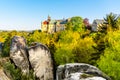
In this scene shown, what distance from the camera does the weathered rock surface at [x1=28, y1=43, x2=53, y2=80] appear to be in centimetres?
5291

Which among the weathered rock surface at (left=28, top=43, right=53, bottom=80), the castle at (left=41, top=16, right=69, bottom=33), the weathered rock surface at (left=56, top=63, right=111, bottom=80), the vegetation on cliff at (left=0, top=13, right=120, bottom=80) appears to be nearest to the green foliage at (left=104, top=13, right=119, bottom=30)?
the vegetation on cliff at (left=0, top=13, right=120, bottom=80)

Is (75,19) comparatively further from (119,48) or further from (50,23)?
(119,48)

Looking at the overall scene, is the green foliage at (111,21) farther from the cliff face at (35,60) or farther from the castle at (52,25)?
the castle at (52,25)

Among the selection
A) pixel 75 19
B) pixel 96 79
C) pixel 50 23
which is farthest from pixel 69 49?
pixel 50 23

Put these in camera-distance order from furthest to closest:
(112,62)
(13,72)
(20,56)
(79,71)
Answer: (20,56) < (13,72) < (112,62) < (79,71)

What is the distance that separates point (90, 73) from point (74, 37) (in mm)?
47981

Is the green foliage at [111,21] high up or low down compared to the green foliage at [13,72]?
up

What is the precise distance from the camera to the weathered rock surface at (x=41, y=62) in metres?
52.9

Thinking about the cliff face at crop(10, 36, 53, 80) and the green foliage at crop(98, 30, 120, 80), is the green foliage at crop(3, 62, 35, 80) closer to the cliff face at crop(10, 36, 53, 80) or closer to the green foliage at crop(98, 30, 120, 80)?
the cliff face at crop(10, 36, 53, 80)

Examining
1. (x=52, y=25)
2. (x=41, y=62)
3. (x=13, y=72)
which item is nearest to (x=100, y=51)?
(x=41, y=62)

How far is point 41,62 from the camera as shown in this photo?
53656 mm

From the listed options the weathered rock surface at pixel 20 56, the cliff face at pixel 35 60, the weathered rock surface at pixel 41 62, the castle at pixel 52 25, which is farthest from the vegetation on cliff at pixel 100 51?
the castle at pixel 52 25

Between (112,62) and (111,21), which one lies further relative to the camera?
(111,21)

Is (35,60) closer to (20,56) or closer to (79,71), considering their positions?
(20,56)
